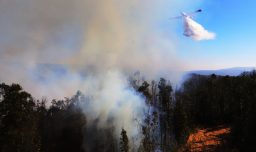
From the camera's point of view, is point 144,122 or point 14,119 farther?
point 144,122

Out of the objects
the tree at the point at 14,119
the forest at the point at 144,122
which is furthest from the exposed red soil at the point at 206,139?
the tree at the point at 14,119

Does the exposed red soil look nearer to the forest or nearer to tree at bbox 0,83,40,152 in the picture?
the forest

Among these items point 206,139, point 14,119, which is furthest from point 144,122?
point 14,119

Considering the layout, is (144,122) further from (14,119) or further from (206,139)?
(14,119)

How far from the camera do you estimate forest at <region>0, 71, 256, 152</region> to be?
57219 mm

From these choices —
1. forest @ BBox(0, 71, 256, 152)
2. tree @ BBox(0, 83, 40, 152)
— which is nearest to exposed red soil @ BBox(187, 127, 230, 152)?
forest @ BBox(0, 71, 256, 152)

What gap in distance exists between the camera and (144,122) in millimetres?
82938

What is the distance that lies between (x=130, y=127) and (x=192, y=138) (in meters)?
30.2

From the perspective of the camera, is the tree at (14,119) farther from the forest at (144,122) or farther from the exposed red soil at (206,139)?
the exposed red soil at (206,139)

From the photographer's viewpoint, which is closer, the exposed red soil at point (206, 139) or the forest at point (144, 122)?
the forest at point (144, 122)

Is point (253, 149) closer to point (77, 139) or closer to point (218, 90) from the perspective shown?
point (77, 139)

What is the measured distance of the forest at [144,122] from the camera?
188ft

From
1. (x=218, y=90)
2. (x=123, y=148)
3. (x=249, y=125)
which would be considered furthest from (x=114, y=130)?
(x=218, y=90)

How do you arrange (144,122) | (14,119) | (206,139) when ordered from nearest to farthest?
(14,119), (144,122), (206,139)
